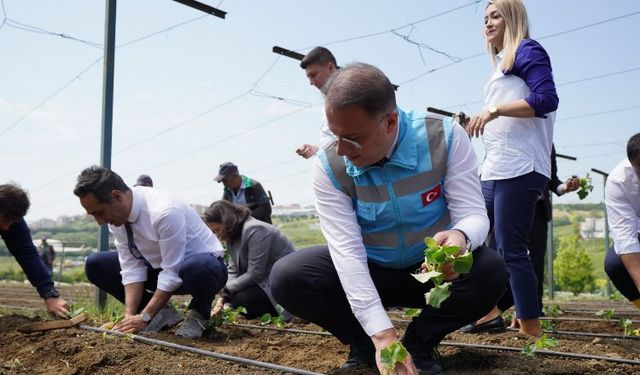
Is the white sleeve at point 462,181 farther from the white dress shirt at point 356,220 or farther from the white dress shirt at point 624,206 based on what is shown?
the white dress shirt at point 624,206

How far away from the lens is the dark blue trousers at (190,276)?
378 cm

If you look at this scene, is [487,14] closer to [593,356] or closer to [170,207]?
[593,356]

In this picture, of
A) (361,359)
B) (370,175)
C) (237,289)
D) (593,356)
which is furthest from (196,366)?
(237,289)

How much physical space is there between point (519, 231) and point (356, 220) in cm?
107

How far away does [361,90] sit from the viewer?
1901 millimetres

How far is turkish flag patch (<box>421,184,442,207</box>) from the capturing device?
2191mm

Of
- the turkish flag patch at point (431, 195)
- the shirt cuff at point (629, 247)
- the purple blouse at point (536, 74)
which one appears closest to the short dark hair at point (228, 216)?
the purple blouse at point (536, 74)

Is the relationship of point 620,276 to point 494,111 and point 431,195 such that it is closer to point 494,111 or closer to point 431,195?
point 494,111

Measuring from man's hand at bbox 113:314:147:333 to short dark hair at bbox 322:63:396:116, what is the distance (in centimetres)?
227

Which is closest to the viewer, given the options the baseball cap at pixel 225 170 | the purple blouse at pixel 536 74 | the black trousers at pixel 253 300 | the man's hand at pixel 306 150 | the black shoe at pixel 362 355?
the black shoe at pixel 362 355

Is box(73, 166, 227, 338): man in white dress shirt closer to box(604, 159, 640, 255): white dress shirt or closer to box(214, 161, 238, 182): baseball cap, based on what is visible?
box(604, 159, 640, 255): white dress shirt

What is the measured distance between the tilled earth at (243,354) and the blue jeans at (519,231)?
19 cm

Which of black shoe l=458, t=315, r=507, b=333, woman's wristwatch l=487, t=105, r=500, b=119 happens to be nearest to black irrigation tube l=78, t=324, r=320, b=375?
black shoe l=458, t=315, r=507, b=333

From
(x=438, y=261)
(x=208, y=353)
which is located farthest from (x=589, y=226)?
(x=438, y=261)
